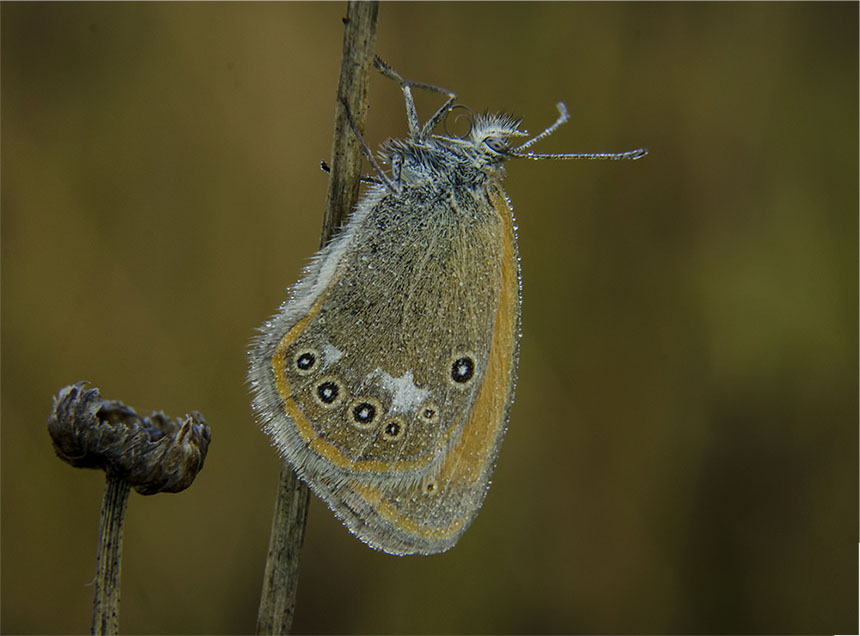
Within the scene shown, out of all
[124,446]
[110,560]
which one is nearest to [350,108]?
[124,446]

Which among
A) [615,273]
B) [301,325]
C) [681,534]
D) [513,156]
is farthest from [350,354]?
[681,534]

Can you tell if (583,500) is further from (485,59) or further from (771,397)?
(485,59)

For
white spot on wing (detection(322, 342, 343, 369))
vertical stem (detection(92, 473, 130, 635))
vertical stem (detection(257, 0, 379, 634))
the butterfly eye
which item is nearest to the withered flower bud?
vertical stem (detection(92, 473, 130, 635))

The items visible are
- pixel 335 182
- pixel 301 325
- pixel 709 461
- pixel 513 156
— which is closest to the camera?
pixel 335 182

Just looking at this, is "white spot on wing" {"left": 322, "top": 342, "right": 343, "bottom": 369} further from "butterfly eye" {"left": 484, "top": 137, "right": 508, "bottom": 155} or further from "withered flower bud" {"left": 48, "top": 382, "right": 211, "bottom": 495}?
"butterfly eye" {"left": 484, "top": 137, "right": 508, "bottom": 155}

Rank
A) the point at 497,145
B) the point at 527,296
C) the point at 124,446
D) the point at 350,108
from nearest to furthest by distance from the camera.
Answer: the point at 124,446 < the point at 350,108 < the point at 497,145 < the point at 527,296

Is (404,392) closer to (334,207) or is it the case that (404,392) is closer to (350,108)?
(334,207)
